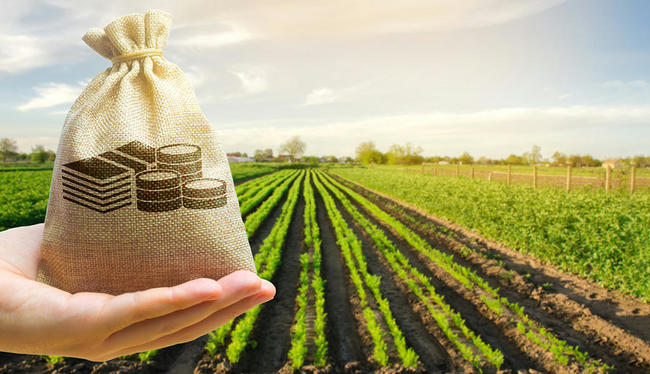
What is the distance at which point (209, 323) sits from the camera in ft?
3.79

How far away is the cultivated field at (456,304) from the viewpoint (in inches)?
179

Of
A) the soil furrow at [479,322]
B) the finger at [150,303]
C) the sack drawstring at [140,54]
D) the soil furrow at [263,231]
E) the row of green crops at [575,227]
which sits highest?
the sack drawstring at [140,54]

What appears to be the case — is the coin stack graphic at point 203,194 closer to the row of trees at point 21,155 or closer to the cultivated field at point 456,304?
the cultivated field at point 456,304

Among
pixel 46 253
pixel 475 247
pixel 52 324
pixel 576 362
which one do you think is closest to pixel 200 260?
pixel 52 324

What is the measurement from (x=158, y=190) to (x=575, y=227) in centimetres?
991

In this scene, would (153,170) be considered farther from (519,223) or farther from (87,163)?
(519,223)

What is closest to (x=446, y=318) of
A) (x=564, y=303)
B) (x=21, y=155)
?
(x=564, y=303)

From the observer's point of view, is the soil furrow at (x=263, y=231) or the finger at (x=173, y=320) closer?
the finger at (x=173, y=320)

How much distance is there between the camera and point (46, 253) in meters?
1.20

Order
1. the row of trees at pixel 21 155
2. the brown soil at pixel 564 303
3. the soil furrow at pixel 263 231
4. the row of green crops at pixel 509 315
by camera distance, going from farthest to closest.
Result: the row of trees at pixel 21 155 < the soil furrow at pixel 263 231 < the brown soil at pixel 564 303 < the row of green crops at pixel 509 315

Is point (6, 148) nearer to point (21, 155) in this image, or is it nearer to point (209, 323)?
point (21, 155)

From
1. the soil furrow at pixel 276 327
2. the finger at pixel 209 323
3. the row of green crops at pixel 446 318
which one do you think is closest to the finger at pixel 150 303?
the finger at pixel 209 323

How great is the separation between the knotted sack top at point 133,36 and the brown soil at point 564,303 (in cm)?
612

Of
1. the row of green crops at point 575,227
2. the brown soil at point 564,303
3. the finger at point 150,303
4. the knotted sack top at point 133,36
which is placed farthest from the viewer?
the row of green crops at point 575,227
